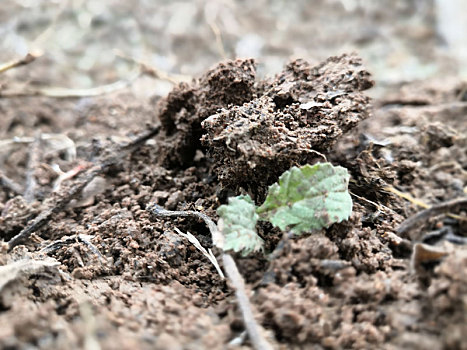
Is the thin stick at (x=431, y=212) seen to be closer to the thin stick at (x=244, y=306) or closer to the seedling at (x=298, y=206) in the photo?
the seedling at (x=298, y=206)

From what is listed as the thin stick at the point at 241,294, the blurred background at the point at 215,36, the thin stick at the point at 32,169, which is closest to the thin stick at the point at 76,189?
the thin stick at the point at 32,169

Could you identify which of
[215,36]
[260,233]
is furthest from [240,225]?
[215,36]

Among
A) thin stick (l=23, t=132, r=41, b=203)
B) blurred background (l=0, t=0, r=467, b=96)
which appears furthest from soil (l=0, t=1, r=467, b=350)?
blurred background (l=0, t=0, r=467, b=96)

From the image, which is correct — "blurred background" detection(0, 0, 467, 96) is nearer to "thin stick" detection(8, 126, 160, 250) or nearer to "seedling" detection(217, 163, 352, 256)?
"thin stick" detection(8, 126, 160, 250)

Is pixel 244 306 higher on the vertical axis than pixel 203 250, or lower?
lower

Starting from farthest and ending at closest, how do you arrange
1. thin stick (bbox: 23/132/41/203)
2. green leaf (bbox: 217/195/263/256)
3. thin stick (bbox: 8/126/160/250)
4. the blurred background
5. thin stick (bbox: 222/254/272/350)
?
the blurred background, thin stick (bbox: 23/132/41/203), thin stick (bbox: 8/126/160/250), green leaf (bbox: 217/195/263/256), thin stick (bbox: 222/254/272/350)

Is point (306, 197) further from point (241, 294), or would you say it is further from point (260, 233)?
point (241, 294)
